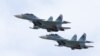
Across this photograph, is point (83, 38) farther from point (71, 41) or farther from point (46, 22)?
point (46, 22)

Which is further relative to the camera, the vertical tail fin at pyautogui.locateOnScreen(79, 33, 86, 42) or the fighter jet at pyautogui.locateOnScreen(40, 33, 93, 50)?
the vertical tail fin at pyautogui.locateOnScreen(79, 33, 86, 42)

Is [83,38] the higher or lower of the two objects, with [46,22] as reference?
lower

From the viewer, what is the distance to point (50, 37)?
191 m

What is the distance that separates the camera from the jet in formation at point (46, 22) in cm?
18250

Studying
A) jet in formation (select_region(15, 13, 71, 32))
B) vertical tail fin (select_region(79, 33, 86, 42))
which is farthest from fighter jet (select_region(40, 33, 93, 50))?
jet in formation (select_region(15, 13, 71, 32))

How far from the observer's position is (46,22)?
18275 cm

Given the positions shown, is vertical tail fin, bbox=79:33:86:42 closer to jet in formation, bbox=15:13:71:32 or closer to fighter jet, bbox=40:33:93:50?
fighter jet, bbox=40:33:93:50

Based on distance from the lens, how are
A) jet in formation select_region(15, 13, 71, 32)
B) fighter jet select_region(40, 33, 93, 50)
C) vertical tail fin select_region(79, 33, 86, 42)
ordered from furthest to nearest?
vertical tail fin select_region(79, 33, 86, 42), fighter jet select_region(40, 33, 93, 50), jet in formation select_region(15, 13, 71, 32)

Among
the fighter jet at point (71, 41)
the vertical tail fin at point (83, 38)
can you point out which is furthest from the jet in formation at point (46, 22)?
the vertical tail fin at point (83, 38)

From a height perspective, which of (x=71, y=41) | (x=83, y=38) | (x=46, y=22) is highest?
(x=46, y=22)

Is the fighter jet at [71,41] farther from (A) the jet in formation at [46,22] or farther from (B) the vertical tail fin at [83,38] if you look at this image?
(A) the jet in formation at [46,22]

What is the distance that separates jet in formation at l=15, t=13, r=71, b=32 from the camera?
182 metres

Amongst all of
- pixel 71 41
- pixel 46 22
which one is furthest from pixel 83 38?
pixel 46 22

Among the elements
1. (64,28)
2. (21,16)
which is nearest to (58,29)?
(64,28)
